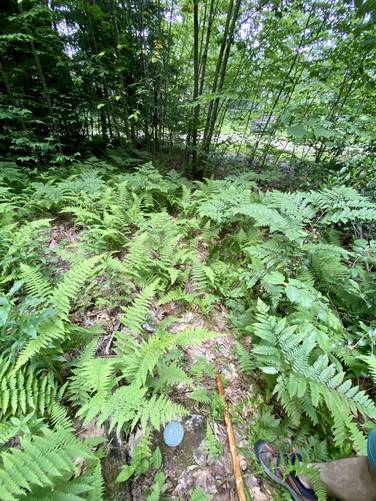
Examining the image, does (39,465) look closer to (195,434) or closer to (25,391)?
(25,391)

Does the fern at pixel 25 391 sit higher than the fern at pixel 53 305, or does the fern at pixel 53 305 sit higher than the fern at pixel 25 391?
the fern at pixel 53 305

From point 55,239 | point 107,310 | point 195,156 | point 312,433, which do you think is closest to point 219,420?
point 312,433

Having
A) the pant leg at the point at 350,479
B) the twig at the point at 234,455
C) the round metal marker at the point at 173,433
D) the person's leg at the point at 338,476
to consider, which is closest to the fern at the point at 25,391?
the round metal marker at the point at 173,433

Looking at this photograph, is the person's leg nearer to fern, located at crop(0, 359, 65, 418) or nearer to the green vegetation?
the green vegetation

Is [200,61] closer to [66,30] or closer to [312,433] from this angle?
[66,30]

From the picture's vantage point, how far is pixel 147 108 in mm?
5293

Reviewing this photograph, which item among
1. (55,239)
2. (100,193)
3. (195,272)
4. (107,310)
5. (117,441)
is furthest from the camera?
(100,193)

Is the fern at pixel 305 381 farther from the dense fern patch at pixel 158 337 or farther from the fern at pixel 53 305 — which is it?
the fern at pixel 53 305

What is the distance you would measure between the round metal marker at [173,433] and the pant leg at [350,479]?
2.90 feet

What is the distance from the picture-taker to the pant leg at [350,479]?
129 centimetres

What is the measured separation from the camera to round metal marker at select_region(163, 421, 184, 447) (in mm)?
1572

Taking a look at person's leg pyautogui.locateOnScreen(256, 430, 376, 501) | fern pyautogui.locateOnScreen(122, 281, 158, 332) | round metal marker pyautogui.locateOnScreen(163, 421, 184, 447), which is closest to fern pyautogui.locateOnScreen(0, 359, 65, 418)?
fern pyautogui.locateOnScreen(122, 281, 158, 332)

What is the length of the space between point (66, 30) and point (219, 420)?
23.1 ft

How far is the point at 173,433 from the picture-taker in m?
1.61
